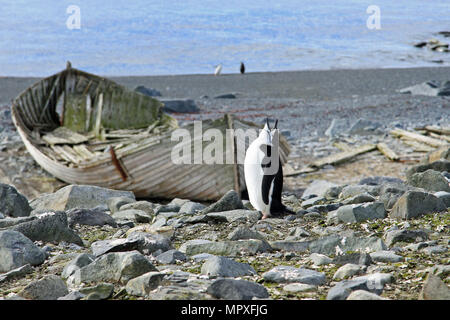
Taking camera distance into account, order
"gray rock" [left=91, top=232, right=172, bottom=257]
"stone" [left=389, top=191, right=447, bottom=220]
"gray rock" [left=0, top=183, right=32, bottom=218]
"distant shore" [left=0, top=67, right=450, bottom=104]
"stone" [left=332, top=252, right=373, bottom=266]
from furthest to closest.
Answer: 1. "distant shore" [left=0, top=67, right=450, bottom=104]
2. "gray rock" [left=0, top=183, right=32, bottom=218]
3. "stone" [left=389, top=191, right=447, bottom=220]
4. "gray rock" [left=91, top=232, right=172, bottom=257]
5. "stone" [left=332, top=252, right=373, bottom=266]

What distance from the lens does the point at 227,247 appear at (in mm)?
4230

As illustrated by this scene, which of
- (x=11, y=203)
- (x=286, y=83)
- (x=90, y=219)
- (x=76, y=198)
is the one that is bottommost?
(x=286, y=83)

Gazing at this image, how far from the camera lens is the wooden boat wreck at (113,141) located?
32.0 ft

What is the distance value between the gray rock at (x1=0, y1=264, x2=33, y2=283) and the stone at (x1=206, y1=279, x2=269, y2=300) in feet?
5.10

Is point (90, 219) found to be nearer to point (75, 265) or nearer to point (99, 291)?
point (75, 265)

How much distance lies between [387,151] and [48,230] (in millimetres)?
9766

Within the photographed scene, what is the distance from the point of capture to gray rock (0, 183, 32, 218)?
6.89 metres

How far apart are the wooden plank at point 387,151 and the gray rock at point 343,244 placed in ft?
28.7

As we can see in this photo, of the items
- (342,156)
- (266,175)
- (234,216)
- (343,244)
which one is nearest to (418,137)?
(342,156)

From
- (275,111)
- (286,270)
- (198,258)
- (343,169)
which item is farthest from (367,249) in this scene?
(275,111)

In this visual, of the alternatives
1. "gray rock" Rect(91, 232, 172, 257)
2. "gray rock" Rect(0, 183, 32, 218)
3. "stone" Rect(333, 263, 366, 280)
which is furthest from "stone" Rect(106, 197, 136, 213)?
"stone" Rect(333, 263, 366, 280)

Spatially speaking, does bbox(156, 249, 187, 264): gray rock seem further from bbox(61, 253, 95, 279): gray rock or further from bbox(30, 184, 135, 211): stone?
bbox(30, 184, 135, 211): stone

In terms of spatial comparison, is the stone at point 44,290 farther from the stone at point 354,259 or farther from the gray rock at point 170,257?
the stone at point 354,259
